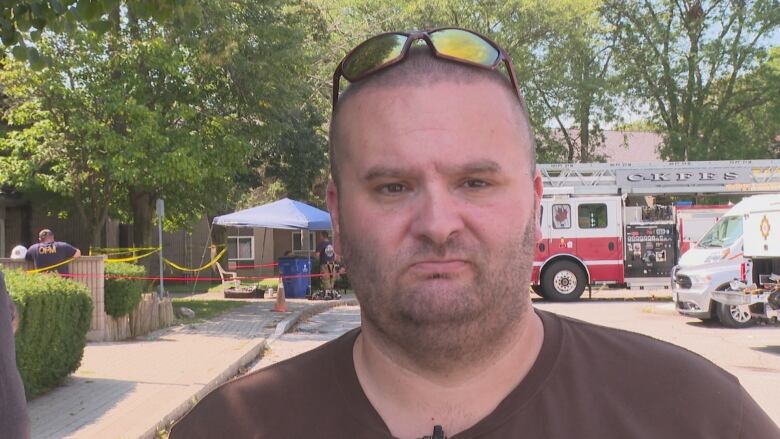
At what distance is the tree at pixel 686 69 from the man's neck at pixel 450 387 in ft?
111

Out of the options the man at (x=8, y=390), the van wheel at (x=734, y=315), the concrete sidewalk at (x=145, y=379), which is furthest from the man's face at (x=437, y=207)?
the van wheel at (x=734, y=315)

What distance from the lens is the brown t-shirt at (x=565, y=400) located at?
142cm

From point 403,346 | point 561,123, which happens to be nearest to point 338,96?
point 403,346

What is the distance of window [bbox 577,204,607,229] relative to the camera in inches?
813

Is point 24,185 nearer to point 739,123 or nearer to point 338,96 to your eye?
point 338,96

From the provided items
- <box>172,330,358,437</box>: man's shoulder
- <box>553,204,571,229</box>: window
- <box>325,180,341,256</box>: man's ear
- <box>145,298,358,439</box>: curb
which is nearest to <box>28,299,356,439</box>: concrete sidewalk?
<box>145,298,358,439</box>: curb

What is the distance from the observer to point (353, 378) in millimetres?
1600

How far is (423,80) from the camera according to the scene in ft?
5.09

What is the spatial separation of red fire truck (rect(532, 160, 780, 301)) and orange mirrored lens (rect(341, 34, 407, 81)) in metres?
18.8

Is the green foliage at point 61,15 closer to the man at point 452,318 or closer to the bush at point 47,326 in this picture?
the bush at point 47,326

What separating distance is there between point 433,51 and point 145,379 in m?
7.88

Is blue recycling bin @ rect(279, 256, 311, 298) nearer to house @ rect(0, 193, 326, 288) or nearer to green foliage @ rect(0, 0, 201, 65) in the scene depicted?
house @ rect(0, 193, 326, 288)

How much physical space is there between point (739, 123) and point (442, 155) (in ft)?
121

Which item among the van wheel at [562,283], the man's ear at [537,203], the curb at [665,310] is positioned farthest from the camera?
the van wheel at [562,283]
